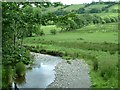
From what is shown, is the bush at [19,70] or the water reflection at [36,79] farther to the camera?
the bush at [19,70]

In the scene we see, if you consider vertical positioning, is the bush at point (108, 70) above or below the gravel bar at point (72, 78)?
above

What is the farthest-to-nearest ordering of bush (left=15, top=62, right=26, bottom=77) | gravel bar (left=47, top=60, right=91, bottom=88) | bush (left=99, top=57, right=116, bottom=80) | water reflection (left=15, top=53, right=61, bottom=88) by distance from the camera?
1. bush (left=15, top=62, right=26, bottom=77)
2. water reflection (left=15, top=53, right=61, bottom=88)
3. gravel bar (left=47, top=60, right=91, bottom=88)
4. bush (left=99, top=57, right=116, bottom=80)

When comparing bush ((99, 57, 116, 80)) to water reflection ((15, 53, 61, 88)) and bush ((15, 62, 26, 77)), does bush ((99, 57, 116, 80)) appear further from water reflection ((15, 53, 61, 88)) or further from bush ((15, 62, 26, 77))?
bush ((15, 62, 26, 77))

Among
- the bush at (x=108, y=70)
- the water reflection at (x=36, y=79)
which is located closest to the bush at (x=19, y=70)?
the water reflection at (x=36, y=79)

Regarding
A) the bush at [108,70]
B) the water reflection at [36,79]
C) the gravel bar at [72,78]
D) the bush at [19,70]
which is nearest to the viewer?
the bush at [108,70]

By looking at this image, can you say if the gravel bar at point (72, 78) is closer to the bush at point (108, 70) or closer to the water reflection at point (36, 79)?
the water reflection at point (36, 79)

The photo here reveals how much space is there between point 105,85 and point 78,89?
1.73m

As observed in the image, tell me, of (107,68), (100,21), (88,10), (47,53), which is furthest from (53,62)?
(88,10)

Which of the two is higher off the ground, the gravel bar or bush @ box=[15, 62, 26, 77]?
bush @ box=[15, 62, 26, 77]

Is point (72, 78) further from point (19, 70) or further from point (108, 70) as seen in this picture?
point (19, 70)

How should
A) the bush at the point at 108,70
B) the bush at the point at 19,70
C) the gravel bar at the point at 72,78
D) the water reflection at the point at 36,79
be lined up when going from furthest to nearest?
the bush at the point at 19,70, the water reflection at the point at 36,79, the gravel bar at the point at 72,78, the bush at the point at 108,70

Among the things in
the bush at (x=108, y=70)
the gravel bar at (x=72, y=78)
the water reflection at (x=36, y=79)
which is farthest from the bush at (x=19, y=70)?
the bush at (x=108, y=70)

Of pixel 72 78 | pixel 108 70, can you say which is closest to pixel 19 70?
pixel 72 78

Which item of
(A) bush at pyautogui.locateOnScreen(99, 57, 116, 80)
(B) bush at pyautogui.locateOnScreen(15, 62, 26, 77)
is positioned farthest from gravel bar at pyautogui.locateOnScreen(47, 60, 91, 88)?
(B) bush at pyautogui.locateOnScreen(15, 62, 26, 77)
